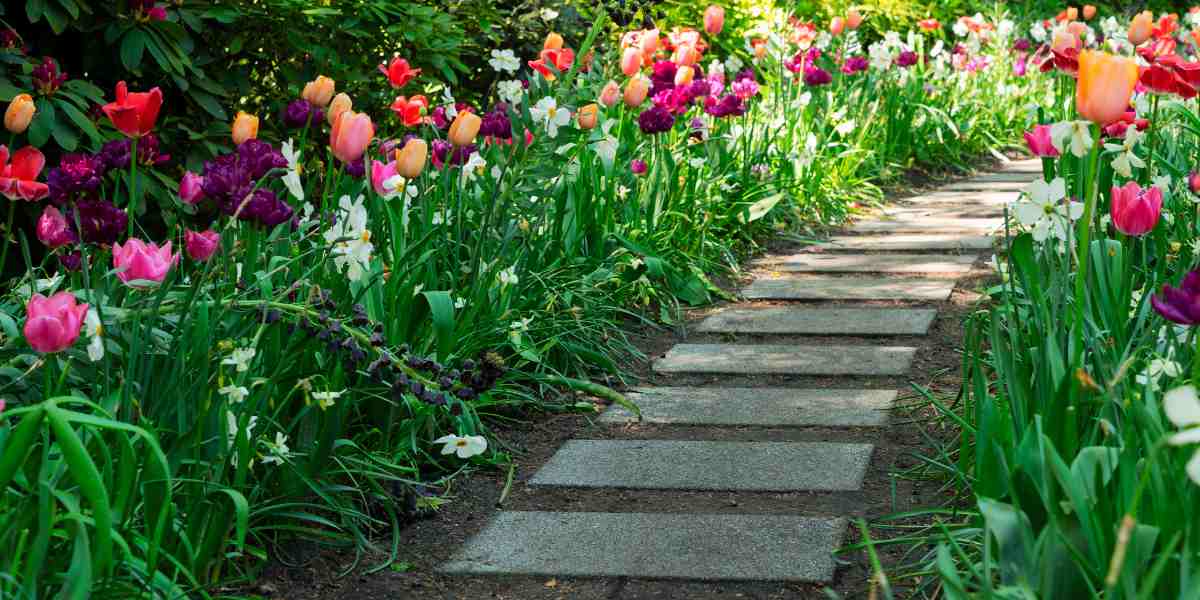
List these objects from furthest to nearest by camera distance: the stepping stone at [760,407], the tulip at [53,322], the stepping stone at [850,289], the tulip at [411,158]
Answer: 1. the stepping stone at [850,289]
2. the stepping stone at [760,407]
3. the tulip at [411,158]
4. the tulip at [53,322]

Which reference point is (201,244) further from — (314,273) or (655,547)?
(655,547)

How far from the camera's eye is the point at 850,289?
4.68 m

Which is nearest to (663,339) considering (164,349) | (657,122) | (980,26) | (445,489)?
(657,122)

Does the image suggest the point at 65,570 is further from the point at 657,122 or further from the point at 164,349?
the point at 657,122

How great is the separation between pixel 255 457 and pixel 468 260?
4.07 feet

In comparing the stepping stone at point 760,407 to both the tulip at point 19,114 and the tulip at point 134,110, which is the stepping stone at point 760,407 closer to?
the tulip at point 134,110

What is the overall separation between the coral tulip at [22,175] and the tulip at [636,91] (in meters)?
2.21

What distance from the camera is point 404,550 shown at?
2.62m

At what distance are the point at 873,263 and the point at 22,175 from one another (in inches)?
129

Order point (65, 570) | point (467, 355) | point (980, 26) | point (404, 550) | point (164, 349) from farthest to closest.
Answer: point (980, 26) → point (467, 355) → point (404, 550) → point (164, 349) → point (65, 570)

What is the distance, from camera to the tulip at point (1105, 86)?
2.08 m

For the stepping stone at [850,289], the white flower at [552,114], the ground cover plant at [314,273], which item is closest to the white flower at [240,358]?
the ground cover plant at [314,273]

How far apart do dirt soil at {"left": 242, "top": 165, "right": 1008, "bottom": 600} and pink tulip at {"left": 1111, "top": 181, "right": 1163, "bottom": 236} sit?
622 millimetres

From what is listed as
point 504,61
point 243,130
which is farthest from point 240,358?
point 504,61
